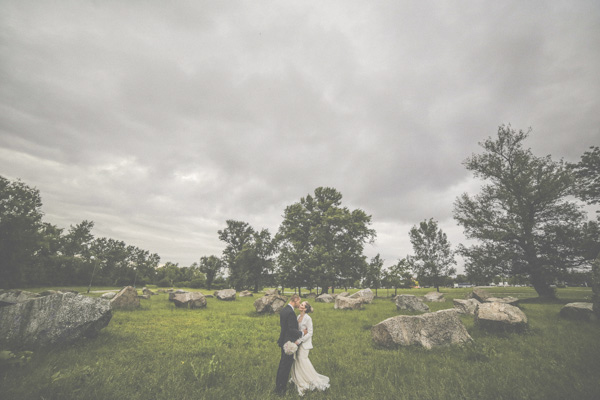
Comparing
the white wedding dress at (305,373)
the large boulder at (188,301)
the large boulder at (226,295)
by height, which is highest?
the white wedding dress at (305,373)

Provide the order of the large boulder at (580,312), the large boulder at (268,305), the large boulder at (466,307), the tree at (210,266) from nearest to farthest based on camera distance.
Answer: the large boulder at (580,312) → the large boulder at (466,307) → the large boulder at (268,305) → the tree at (210,266)

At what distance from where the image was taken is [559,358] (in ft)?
23.1

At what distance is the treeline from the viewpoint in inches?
949

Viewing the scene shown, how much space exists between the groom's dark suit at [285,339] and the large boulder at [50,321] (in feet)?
29.5

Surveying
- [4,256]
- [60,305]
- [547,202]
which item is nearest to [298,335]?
[60,305]

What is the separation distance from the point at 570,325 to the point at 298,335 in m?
15.1

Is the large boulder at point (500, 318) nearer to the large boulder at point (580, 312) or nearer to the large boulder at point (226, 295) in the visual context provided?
the large boulder at point (580, 312)

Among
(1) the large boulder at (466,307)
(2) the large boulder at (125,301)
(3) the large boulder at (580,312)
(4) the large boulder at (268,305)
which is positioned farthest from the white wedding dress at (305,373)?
(2) the large boulder at (125,301)

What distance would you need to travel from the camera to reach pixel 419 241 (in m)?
47.5

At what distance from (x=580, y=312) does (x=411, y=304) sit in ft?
30.8

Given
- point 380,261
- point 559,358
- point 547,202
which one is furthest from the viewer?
point 380,261

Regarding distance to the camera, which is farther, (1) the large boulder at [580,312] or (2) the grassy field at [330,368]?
(1) the large boulder at [580,312]

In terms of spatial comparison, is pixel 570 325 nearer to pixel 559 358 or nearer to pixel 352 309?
pixel 559 358

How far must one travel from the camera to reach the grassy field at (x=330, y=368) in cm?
523
